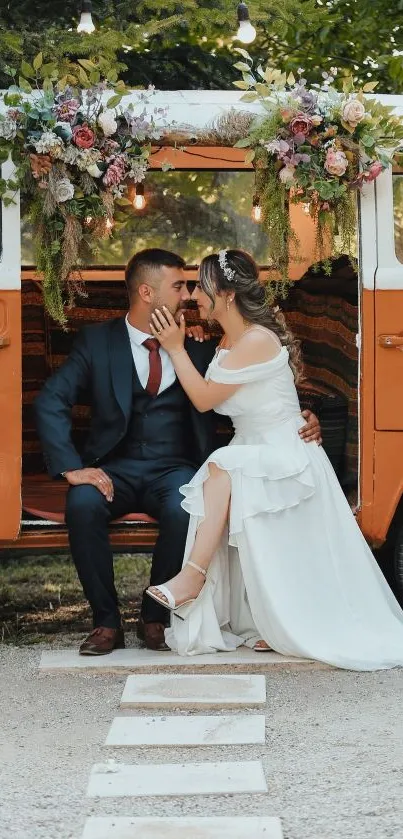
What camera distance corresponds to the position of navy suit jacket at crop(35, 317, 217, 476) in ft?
19.3

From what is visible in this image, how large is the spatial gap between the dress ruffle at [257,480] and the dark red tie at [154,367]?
1.63 ft

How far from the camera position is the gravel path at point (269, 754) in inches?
149

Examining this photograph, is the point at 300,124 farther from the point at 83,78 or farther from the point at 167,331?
the point at 167,331

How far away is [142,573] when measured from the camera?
8859mm

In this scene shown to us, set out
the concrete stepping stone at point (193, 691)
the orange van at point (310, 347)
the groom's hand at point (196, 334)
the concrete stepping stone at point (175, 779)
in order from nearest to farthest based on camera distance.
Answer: the concrete stepping stone at point (175, 779) < the concrete stepping stone at point (193, 691) < the orange van at point (310, 347) < the groom's hand at point (196, 334)

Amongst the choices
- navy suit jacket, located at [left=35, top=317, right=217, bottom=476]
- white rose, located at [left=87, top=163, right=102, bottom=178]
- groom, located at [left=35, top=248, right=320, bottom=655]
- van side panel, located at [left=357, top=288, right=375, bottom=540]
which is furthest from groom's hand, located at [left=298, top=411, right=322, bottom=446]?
white rose, located at [left=87, top=163, right=102, bottom=178]

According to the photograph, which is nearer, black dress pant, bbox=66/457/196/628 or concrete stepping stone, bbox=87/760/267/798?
concrete stepping stone, bbox=87/760/267/798

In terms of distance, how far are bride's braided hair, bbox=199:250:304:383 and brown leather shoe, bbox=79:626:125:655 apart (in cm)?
139

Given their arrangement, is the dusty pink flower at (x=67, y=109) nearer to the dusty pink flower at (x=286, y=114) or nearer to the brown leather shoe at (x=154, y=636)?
the dusty pink flower at (x=286, y=114)

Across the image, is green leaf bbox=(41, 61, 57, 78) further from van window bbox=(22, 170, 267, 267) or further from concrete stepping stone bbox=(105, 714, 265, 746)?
concrete stepping stone bbox=(105, 714, 265, 746)

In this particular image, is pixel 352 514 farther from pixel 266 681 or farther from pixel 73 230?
pixel 73 230

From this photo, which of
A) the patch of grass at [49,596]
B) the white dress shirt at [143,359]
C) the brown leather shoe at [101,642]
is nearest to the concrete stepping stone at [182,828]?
the brown leather shoe at [101,642]

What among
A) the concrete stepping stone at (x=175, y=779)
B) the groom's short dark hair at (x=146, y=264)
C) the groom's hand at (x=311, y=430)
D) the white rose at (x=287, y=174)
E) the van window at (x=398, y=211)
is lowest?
the concrete stepping stone at (x=175, y=779)

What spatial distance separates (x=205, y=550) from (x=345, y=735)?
1.17 m
